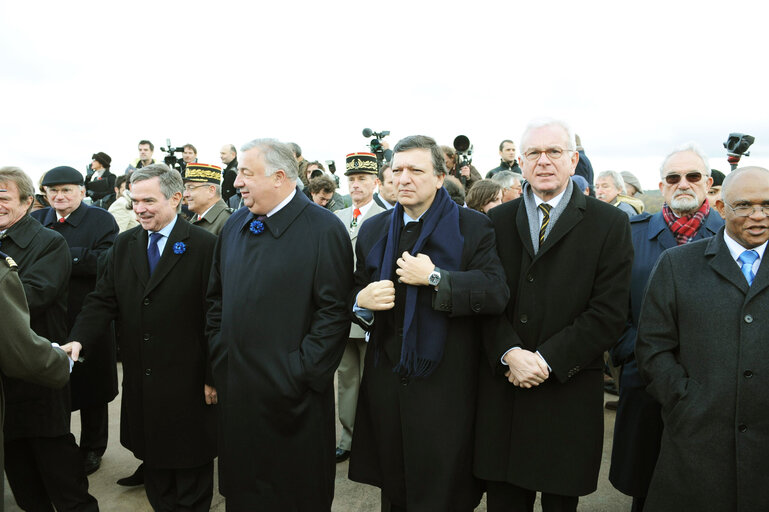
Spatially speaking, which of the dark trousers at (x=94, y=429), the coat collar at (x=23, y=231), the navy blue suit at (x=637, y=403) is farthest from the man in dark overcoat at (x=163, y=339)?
the navy blue suit at (x=637, y=403)

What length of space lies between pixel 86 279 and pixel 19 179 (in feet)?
3.68

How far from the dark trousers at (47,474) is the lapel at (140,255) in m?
1.02

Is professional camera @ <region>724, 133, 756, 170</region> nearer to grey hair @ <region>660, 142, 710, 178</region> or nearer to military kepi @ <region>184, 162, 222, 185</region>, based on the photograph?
grey hair @ <region>660, 142, 710, 178</region>

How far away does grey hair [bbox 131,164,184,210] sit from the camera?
10.6 ft

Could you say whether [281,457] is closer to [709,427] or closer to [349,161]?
[709,427]

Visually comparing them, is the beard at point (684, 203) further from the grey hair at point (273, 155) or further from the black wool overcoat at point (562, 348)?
the grey hair at point (273, 155)

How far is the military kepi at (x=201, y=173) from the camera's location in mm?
4469

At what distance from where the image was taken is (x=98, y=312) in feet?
Answer: 10.6

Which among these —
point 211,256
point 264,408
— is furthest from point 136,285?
point 264,408

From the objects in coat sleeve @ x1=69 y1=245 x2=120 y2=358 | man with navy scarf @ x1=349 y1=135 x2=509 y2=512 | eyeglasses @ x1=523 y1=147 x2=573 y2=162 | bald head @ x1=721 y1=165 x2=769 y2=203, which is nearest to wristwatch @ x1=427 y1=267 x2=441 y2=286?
man with navy scarf @ x1=349 y1=135 x2=509 y2=512

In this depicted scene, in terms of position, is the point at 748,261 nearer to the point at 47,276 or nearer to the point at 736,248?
the point at 736,248

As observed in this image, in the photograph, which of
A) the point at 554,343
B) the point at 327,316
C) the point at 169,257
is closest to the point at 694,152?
the point at 554,343

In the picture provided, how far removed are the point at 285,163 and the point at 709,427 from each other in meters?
2.20

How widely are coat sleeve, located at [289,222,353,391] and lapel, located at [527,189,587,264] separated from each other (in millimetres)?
918
